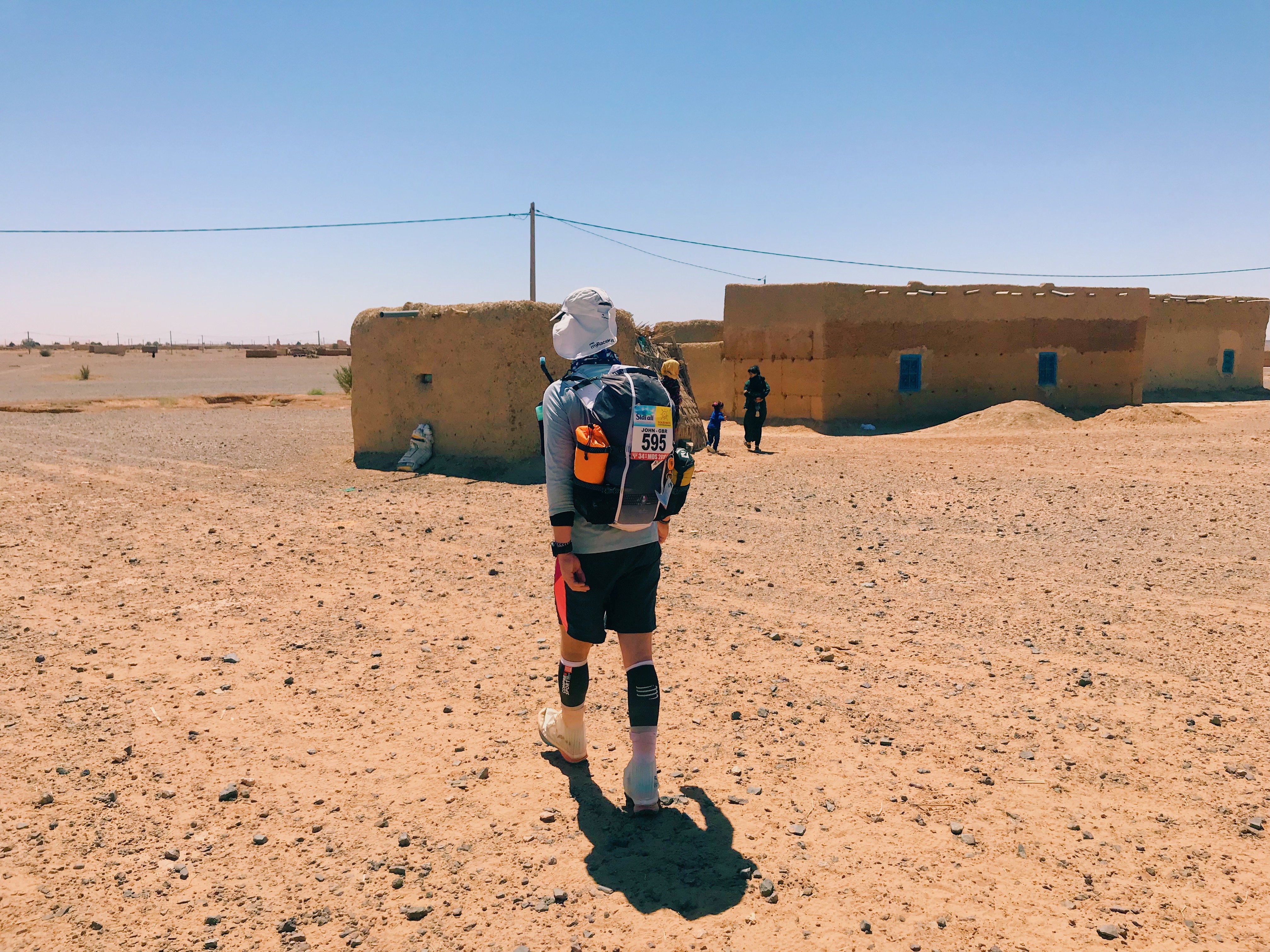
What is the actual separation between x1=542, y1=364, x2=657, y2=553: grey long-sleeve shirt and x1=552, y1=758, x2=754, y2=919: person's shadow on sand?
99cm

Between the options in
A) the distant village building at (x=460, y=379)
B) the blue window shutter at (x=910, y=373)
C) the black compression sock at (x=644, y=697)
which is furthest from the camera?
the blue window shutter at (x=910, y=373)

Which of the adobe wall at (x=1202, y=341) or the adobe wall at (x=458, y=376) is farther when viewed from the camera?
the adobe wall at (x=1202, y=341)

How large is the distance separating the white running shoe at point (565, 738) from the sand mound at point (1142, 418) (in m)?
16.5

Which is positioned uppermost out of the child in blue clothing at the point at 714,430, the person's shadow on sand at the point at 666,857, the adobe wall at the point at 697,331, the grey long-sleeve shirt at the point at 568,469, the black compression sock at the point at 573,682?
the adobe wall at the point at 697,331

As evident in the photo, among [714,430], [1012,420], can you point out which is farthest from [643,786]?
[1012,420]

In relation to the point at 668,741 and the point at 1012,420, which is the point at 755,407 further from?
the point at 668,741

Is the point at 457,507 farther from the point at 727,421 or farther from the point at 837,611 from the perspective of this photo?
the point at 727,421

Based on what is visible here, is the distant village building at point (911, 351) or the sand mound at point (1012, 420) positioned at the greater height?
the distant village building at point (911, 351)

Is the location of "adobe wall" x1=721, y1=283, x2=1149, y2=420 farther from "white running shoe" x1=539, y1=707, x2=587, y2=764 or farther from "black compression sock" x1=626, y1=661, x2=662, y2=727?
"black compression sock" x1=626, y1=661, x2=662, y2=727

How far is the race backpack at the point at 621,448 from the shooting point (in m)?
3.06

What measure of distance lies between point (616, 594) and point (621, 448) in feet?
1.89

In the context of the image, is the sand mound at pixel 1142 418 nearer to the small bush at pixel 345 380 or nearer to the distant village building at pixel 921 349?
the distant village building at pixel 921 349

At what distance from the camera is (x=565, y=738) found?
360 cm

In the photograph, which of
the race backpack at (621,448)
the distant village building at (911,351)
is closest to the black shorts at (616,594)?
the race backpack at (621,448)
